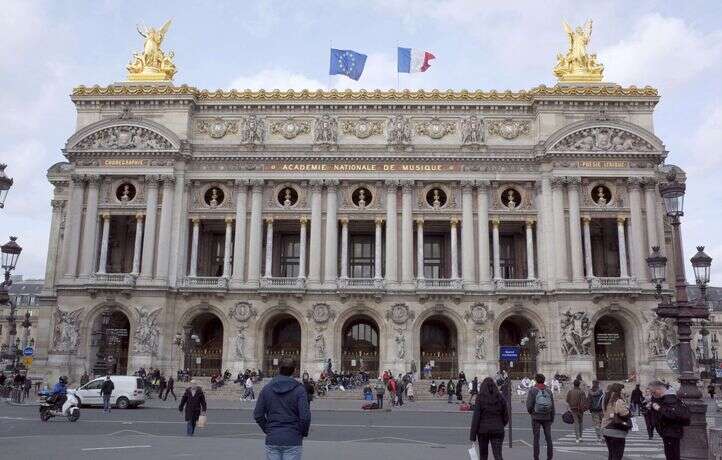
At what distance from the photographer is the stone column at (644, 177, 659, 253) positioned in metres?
48.8

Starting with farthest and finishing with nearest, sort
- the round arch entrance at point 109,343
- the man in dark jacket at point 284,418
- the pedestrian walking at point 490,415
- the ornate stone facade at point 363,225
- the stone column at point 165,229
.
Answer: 1. the stone column at point 165,229
2. the ornate stone facade at point 363,225
3. the round arch entrance at point 109,343
4. the pedestrian walking at point 490,415
5. the man in dark jacket at point 284,418

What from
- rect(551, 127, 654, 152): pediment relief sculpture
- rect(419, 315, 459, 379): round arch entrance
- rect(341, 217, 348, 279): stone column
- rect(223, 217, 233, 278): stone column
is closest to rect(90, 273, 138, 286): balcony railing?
rect(223, 217, 233, 278): stone column

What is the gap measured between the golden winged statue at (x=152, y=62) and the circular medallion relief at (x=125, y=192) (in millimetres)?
8465

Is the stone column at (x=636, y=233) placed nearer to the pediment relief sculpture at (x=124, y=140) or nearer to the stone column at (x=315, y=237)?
the stone column at (x=315, y=237)

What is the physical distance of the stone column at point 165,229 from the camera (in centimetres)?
4909

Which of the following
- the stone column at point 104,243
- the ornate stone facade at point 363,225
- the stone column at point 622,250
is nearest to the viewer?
the ornate stone facade at point 363,225

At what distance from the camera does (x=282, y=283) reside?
4962cm

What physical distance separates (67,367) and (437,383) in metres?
24.8

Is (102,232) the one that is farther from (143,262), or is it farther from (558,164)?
(558,164)

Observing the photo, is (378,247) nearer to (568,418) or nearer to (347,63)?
(347,63)

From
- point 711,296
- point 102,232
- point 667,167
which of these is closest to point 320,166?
point 102,232

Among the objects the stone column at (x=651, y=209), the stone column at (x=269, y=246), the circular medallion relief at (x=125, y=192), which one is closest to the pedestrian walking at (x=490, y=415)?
the stone column at (x=269, y=246)

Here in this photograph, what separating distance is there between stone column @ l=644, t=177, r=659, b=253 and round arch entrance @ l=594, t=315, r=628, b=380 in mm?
→ 6003

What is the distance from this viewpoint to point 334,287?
48906 mm
